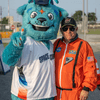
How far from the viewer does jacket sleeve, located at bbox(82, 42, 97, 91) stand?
224 cm

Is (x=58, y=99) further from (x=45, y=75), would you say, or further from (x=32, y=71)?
(x=32, y=71)

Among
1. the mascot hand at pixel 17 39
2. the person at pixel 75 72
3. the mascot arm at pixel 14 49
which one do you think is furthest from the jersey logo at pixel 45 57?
the mascot hand at pixel 17 39

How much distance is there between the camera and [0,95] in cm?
423

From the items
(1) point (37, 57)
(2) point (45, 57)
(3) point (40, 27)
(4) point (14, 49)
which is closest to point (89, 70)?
(2) point (45, 57)

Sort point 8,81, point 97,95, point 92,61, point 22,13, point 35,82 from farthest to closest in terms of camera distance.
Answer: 1. point 8,81
2. point 97,95
3. point 22,13
4. point 92,61
5. point 35,82

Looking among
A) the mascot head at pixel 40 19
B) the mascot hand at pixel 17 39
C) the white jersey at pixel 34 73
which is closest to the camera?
the mascot hand at pixel 17 39

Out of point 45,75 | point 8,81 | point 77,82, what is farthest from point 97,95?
point 8,81

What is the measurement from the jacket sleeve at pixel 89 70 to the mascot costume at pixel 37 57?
497 mm

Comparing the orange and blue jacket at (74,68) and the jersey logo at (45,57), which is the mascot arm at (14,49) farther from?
the orange and blue jacket at (74,68)

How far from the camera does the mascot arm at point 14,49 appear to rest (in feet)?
5.81

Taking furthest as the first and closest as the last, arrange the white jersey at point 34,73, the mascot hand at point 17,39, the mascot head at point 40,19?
the mascot head at point 40,19 < the white jersey at point 34,73 < the mascot hand at point 17,39

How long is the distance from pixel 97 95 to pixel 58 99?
2.28 metres

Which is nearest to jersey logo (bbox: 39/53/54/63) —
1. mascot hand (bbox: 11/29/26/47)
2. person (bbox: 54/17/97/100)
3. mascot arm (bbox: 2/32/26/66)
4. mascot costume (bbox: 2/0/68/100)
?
mascot costume (bbox: 2/0/68/100)

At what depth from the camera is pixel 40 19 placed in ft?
7.20
